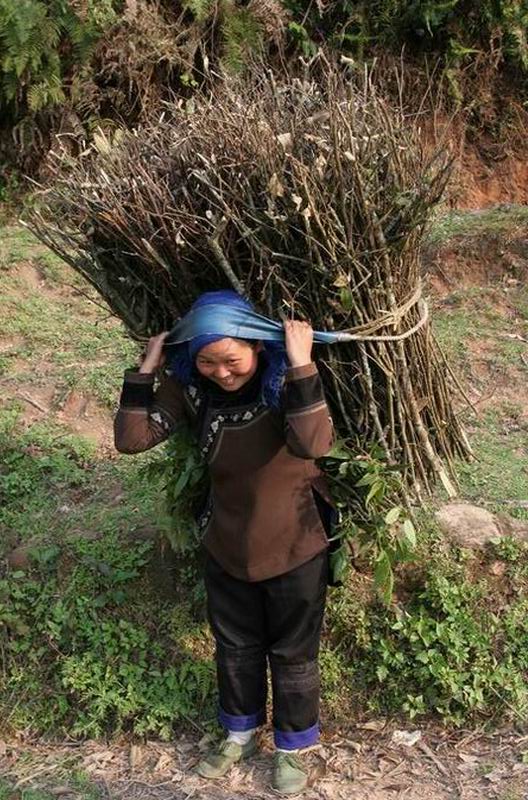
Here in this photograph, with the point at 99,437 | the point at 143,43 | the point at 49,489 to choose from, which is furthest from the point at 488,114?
the point at 49,489

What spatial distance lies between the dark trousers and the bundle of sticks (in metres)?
0.51

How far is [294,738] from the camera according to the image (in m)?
2.87

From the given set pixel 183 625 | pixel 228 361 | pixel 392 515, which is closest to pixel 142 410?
pixel 228 361

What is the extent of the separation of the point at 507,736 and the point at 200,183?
2.11 m

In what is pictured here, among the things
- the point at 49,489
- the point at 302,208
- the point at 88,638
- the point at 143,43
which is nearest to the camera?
the point at 302,208

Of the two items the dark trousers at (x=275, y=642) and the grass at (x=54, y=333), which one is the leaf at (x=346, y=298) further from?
the grass at (x=54, y=333)

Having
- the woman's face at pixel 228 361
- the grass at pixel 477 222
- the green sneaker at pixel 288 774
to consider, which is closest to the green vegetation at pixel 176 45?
the grass at pixel 477 222

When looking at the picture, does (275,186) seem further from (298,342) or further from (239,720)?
(239,720)

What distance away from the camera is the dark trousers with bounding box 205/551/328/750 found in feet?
9.17

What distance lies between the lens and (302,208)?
97.3 inches

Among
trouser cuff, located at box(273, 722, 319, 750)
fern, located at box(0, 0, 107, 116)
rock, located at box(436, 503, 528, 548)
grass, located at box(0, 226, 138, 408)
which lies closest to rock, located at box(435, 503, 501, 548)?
rock, located at box(436, 503, 528, 548)

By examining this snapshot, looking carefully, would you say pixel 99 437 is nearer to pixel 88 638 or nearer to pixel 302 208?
pixel 88 638

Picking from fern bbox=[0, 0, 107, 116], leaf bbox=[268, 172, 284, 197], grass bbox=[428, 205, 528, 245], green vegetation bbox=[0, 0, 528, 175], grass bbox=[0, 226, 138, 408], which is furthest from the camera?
green vegetation bbox=[0, 0, 528, 175]

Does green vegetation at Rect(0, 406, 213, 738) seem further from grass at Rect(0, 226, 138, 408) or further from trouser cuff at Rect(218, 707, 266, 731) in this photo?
grass at Rect(0, 226, 138, 408)
